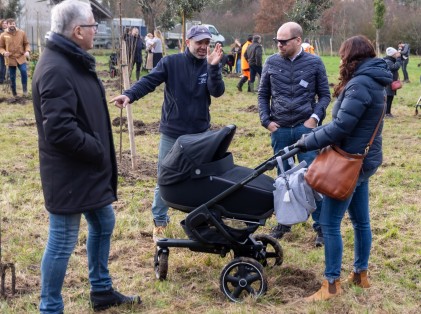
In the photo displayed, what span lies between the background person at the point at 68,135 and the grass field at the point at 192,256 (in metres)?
0.67

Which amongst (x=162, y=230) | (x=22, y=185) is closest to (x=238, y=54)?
(x=22, y=185)

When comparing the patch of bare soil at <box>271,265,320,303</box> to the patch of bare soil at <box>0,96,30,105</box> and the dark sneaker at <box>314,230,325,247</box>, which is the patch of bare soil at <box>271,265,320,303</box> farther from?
the patch of bare soil at <box>0,96,30,105</box>

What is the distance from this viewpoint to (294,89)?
554 centimetres

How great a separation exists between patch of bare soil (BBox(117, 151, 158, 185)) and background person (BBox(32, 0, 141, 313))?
13.0 ft

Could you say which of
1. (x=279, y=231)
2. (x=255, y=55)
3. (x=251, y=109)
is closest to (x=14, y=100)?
(x=251, y=109)

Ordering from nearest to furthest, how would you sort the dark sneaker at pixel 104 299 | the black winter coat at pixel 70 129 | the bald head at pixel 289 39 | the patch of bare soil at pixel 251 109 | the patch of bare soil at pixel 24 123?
the black winter coat at pixel 70 129 → the dark sneaker at pixel 104 299 → the bald head at pixel 289 39 → the patch of bare soil at pixel 24 123 → the patch of bare soil at pixel 251 109

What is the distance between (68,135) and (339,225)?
79.5 inches

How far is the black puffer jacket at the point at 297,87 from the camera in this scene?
552cm

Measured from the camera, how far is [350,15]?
161 feet

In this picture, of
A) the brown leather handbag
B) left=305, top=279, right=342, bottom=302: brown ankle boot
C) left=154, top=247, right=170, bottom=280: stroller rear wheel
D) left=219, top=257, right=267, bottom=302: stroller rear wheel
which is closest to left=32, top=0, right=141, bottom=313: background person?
left=154, top=247, right=170, bottom=280: stroller rear wheel

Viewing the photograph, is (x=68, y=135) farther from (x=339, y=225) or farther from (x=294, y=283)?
(x=294, y=283)

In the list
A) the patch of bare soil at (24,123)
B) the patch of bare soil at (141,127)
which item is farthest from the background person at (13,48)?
the patch of bare soil at (141,127)

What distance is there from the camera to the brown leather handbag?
414 cm

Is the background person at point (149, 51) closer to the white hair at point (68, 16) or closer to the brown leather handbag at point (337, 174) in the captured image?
the brown leather handbag at point (337, 174)
